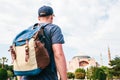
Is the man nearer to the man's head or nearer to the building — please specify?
the man's head

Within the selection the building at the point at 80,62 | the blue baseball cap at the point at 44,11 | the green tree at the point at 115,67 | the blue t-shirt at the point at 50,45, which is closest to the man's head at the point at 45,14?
the blue baseball cap at the point at 44,11

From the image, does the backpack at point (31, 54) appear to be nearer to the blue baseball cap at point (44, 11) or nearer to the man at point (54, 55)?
the man at point (54, 55)

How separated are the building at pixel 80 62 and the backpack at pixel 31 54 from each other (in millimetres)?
97585

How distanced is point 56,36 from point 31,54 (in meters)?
0.36

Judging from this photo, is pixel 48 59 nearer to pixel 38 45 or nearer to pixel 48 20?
pixel 38 45

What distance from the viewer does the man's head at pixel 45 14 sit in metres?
3.53

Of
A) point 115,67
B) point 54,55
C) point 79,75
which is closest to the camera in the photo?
point 54,55

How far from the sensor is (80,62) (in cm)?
10388

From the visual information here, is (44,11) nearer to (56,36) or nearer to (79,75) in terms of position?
(56,36)

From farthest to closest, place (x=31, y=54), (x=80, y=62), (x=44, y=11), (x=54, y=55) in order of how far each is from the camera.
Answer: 1. (x=80, y=62)
2. (x=44, y=11)
3. (x=54, y=55)
4. (x=31, y=54)

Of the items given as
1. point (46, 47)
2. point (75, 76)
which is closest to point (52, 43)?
point (46, 47)

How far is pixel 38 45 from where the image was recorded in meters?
3.23

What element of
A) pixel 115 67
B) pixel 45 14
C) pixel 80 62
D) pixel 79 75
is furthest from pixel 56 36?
pixel 80 62

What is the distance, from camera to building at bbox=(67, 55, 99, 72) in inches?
3979
